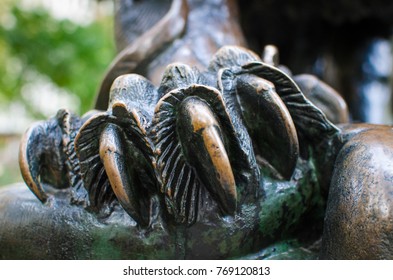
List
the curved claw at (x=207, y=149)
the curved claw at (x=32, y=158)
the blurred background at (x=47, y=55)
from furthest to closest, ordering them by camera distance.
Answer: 1. the blurred background at (x=47, y=55)
2. the curved claw at (x=32, y=158)
3. the curved claw at (x=207, y=149)

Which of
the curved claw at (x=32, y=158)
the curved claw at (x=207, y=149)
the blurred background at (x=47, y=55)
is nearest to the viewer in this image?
the curved claw at (x=207, y=149)

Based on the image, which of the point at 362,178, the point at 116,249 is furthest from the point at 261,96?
the point at 116,249

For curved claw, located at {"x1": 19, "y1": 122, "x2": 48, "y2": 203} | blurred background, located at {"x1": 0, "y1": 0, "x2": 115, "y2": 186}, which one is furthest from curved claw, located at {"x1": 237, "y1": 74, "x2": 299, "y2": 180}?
blurred background, located at {"x1": 0, "y1": 0, "x2": 115, "y2": 186}

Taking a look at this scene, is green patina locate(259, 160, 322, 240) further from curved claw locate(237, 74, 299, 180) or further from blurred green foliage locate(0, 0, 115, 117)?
blurred green foliage locate(0, 0, 115, 117)

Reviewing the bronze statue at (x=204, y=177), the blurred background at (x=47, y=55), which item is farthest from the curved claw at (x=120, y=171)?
the blurred background at (x=47, y=55)

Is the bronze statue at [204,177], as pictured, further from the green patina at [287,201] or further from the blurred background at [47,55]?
the blurred background at [47,55]

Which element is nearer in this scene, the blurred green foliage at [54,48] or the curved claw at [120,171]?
the curved claw at [120,171]
